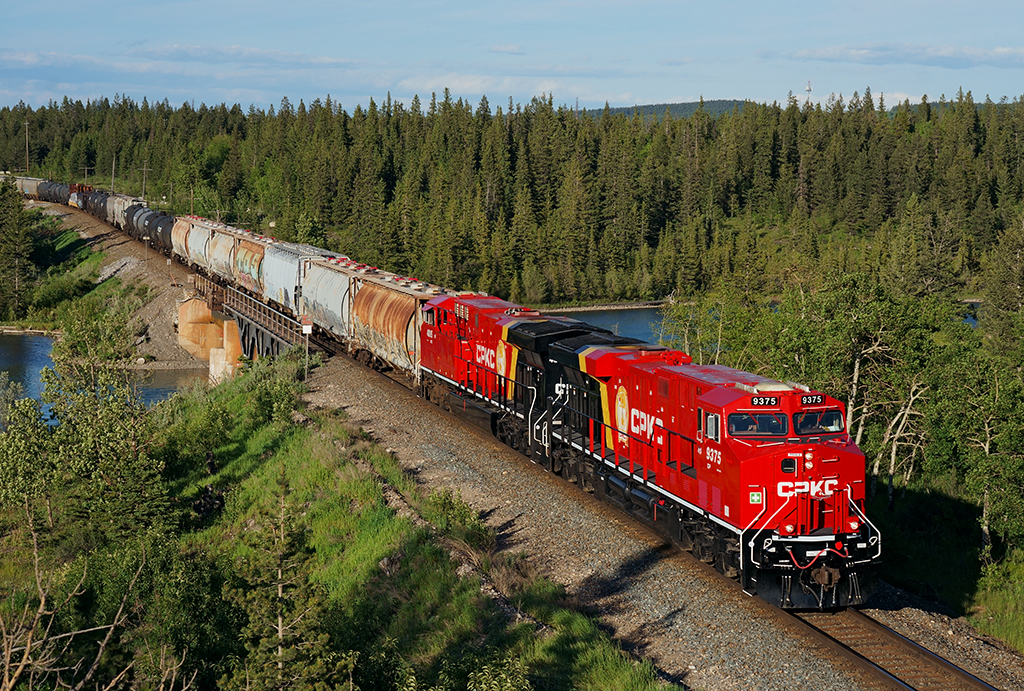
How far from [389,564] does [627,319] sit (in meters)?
99.4

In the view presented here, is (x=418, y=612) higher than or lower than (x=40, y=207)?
lower

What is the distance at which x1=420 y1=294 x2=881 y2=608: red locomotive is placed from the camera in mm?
16531

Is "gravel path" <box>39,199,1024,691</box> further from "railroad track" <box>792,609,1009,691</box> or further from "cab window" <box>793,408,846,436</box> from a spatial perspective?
"cab window" <box>793,408,846,436</box>

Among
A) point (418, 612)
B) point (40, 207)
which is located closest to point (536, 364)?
point (418, 612)

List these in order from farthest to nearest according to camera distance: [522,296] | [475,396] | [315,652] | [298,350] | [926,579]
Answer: [522,296]
[298,350]
[475,396]
[926,579]
[315,652]

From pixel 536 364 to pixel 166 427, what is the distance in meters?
21.1

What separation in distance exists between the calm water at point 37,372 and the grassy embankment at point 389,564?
28608mm

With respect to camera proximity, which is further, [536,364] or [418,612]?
[536,364]

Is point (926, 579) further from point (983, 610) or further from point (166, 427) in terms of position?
point (166, 427)

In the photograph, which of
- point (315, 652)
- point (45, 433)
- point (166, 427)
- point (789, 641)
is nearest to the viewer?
point (315, 652)

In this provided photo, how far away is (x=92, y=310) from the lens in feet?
285

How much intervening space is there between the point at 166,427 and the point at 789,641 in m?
31.2

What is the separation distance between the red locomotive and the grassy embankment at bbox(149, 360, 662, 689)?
302cm

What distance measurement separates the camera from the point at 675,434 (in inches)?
752
